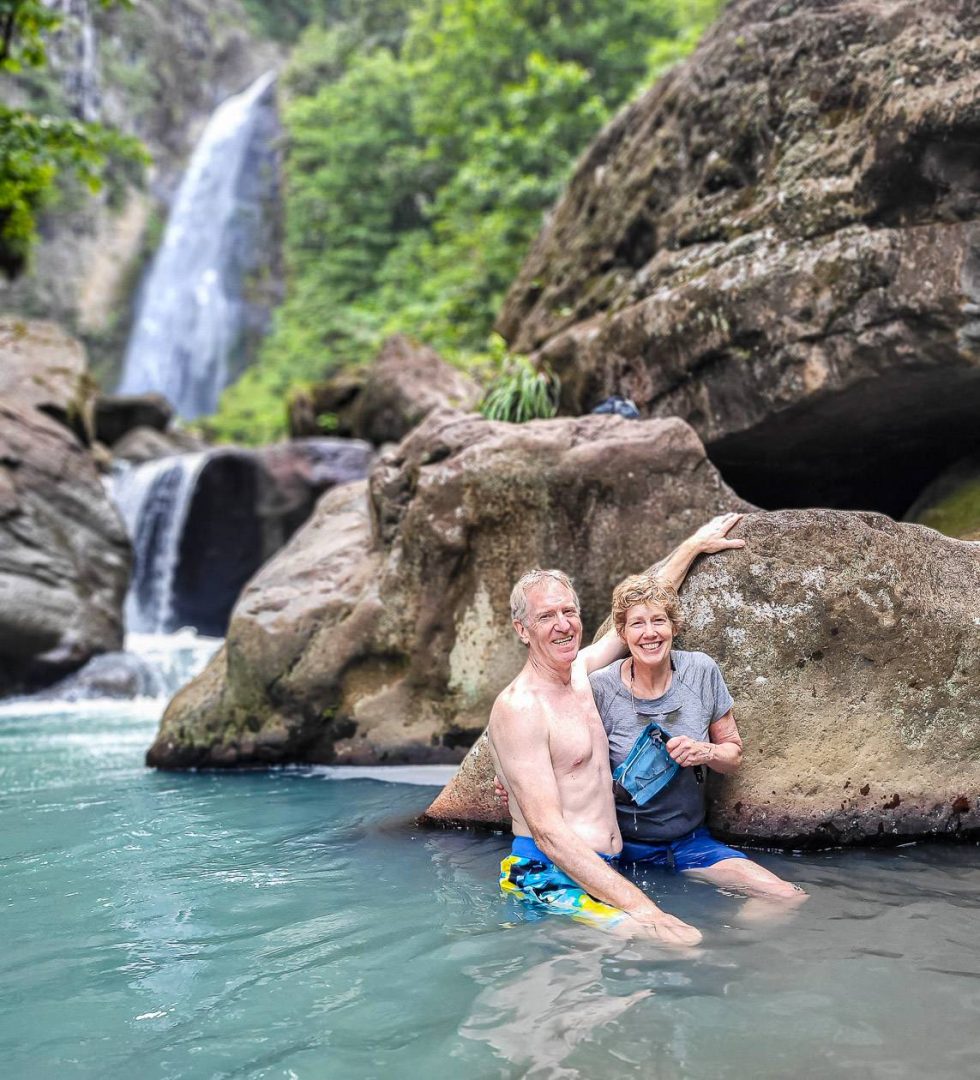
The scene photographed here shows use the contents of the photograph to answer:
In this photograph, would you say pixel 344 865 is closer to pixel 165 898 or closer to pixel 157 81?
pixel 165 898

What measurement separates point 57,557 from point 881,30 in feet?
32.8

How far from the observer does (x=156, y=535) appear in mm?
15836

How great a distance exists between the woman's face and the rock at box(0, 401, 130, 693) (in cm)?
897

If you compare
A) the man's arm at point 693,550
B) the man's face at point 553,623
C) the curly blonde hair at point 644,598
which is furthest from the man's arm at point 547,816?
the man's arm at point 693,550

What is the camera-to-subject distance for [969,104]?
554 cm

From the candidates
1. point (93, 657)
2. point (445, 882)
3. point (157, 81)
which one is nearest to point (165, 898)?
point (445, 882)

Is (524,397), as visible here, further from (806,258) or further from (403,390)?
(403,390)

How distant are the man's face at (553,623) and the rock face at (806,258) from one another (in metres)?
3.40

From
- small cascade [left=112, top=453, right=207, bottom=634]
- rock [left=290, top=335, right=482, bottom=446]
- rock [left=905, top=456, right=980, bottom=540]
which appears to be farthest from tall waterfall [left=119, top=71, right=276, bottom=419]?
rock [left=905, top=456, right=980, bottom=540]

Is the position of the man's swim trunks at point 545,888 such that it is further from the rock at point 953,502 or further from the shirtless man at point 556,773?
the rock at point 953,502

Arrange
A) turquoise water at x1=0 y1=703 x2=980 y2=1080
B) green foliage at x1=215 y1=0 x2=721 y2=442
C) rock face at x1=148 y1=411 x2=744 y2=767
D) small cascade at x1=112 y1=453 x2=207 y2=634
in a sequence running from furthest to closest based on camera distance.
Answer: green foliage at x1=215 y1=0 x2=721 y2=442 < small cascade at x1=112 y1=453 x2=207 y2=634 < rock face at x1=148 y1=411 x2=744 y2=767 < turquoise water at x1=0 y1=703 x2=980 y2=1080

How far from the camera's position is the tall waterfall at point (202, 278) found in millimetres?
30703

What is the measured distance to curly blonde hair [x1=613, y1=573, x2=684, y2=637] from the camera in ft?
12.7

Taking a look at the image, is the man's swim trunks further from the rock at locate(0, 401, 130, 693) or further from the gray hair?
the rock at locate(0, 401, 130, 693)
